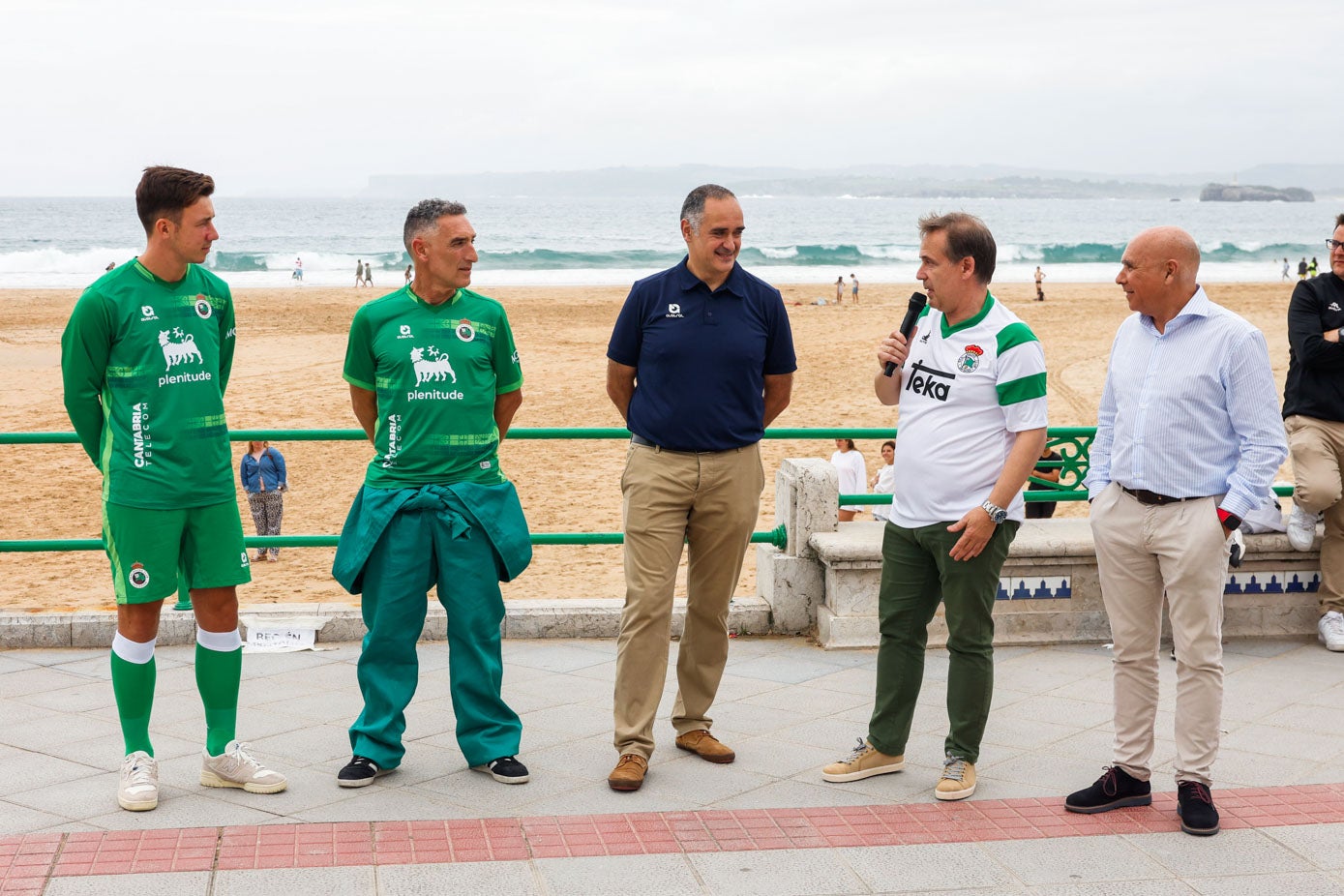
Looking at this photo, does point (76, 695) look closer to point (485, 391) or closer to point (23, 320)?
point (485, 391)

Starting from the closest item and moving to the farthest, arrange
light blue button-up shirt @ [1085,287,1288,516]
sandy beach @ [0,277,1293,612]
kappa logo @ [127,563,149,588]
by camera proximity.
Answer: light blue button-up shirt @ [1085,287,1288,516] < kappa logo @ [127,563,149,588] < sandy beach @ [0,277,1293,612]

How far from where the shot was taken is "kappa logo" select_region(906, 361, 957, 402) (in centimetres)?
466

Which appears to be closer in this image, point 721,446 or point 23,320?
point 721,446

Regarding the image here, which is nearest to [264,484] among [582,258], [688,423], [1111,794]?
[688,423]

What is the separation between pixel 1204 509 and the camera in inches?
174

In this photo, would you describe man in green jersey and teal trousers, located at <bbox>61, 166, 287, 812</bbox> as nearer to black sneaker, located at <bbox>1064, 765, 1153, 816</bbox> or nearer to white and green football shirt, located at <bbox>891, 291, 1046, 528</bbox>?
white and green football shirt, located at <bbox>891, 291, 1046, 528</bbox>

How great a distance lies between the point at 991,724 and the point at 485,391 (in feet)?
8.17

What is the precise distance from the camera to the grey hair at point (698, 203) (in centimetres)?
483

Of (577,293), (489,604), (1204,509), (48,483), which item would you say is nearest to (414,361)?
(489,604)

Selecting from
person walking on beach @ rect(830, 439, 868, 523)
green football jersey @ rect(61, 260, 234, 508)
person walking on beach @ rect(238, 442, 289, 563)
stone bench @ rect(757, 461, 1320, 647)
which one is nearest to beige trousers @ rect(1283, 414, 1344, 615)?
stone bench @ rect(757, 461, 1320, 647)

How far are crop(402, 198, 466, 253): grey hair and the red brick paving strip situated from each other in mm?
1998

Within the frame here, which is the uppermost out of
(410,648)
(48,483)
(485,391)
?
(485,391)

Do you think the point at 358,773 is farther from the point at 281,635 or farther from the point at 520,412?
the point at 520,412

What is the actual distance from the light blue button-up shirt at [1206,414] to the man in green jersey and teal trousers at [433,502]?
2191 mm
